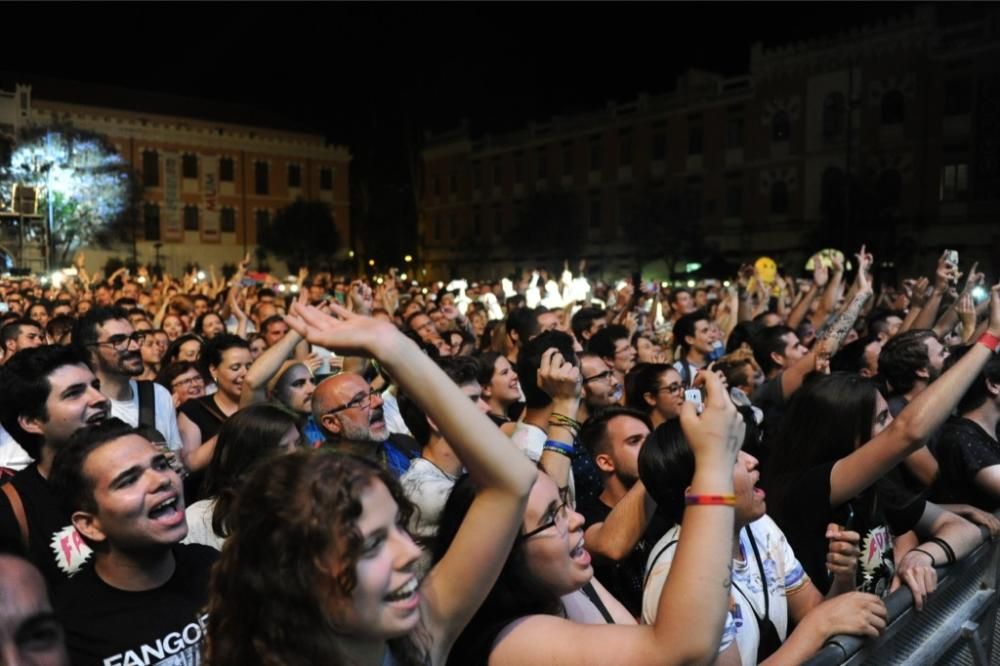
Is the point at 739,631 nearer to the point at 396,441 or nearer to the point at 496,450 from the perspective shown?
the point at 496,450

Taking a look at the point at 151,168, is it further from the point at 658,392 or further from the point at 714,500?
the point at 714,500

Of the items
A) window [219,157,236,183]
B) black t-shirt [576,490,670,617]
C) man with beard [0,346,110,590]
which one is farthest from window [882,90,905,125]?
window [219,157,236,183]

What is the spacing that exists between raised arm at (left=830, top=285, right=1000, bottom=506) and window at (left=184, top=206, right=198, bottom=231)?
52.3 metres

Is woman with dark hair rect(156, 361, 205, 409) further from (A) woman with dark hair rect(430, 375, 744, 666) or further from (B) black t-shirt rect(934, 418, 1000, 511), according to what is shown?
(B) black t-shirt rect(934, 418, 1000, 511)

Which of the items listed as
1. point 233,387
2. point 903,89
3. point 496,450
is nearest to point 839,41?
point 903,89

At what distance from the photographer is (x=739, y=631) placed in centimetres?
223

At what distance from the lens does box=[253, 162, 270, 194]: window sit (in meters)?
52.2

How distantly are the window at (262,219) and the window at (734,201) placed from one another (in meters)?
29.0

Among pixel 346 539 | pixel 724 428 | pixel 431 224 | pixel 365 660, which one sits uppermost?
pixel 431 224

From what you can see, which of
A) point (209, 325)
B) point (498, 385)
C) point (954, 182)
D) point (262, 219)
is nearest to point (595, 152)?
point (954, 182)

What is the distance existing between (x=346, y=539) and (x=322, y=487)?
112 millimetres

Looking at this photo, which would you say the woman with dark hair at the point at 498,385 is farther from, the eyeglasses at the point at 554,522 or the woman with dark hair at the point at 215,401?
the eyeglasses at the point at 554,522

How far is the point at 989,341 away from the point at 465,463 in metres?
2.43

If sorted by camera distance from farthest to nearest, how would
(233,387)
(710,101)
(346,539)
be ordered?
1. (710,101)
2. (233,387)
3. (346,539)
